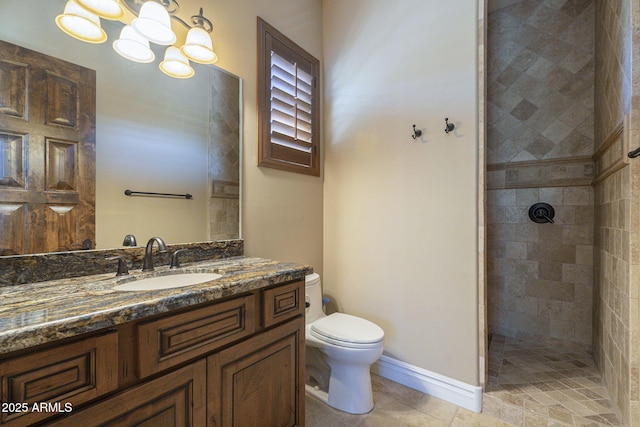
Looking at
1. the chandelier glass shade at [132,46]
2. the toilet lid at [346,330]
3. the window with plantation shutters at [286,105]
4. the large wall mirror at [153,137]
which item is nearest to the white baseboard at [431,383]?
the toilet lid at [346,330]

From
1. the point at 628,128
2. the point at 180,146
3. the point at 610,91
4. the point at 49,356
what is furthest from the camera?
the point at 610,91

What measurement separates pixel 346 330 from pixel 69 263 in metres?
1.39

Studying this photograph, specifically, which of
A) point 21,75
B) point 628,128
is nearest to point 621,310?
point 628,128

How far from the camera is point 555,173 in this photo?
2.45 meters

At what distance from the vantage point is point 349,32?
2.28 metres

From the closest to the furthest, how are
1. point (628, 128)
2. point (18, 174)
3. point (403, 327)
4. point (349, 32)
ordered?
point (18, 174) < point (628, 128) < point (403, 327) < point (349, 32)

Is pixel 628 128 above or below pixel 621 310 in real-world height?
above

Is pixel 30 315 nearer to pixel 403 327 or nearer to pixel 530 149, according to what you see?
pixel 403 327

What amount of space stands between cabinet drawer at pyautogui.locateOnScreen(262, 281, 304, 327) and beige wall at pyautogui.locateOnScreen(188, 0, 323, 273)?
628mm

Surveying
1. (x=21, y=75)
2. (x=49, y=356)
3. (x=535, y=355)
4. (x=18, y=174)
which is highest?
(x=21, y=75)

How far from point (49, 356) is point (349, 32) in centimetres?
258

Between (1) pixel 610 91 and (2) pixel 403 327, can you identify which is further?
(2) pixel 403 327

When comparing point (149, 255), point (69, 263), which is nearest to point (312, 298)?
point (149, 255)

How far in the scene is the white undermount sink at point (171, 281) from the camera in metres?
1.12
